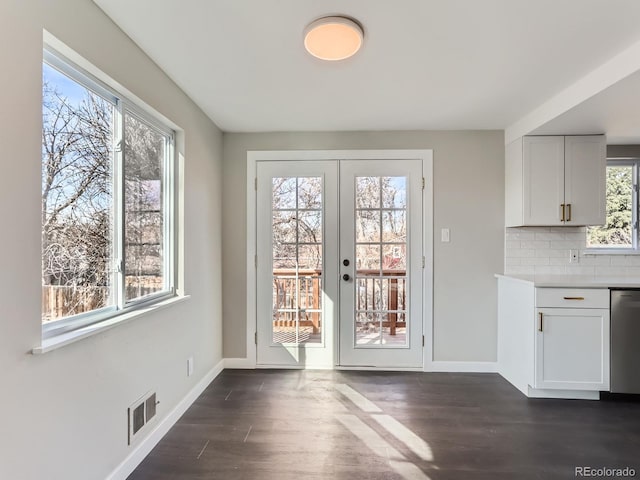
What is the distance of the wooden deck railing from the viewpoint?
315cm

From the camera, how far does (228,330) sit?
3195 millimetres

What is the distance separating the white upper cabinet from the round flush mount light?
6.28ft

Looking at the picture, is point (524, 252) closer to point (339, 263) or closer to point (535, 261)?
point (535, 261)

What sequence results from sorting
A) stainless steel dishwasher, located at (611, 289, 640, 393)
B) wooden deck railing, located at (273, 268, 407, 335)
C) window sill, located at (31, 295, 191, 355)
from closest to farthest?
window sill, located at (31, 295, 191, 355) → stainless steel dishwasher, located at (611, 289, 640, 393) → wooden deck railing, located at (273, 268, 407, 335)

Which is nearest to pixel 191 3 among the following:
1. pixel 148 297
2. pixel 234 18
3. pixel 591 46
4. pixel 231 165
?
pixel 234 18

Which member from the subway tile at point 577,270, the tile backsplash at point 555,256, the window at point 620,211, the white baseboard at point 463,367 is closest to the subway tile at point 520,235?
the tile backsplash at point 555,256

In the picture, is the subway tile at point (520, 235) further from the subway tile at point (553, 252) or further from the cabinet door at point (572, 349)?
the cabinet door at point (572, 349)

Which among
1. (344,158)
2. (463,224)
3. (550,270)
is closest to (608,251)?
(550,270)

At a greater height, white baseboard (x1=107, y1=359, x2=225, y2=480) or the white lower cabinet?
the white lower cabinet

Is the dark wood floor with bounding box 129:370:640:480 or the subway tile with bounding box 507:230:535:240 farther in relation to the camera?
the subway tile with bounding box 507:230:535:240

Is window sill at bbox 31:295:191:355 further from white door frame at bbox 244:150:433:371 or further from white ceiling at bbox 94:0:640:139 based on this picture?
white ceiling at bbox 94:0:640:139

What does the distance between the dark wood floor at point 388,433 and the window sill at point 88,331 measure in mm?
818

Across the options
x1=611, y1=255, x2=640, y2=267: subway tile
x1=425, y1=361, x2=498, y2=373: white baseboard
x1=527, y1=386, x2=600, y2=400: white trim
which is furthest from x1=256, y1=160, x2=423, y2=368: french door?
x1=611, y1=255, x2=640, y2=267: subway tile

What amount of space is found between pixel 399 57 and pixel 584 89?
123cm
